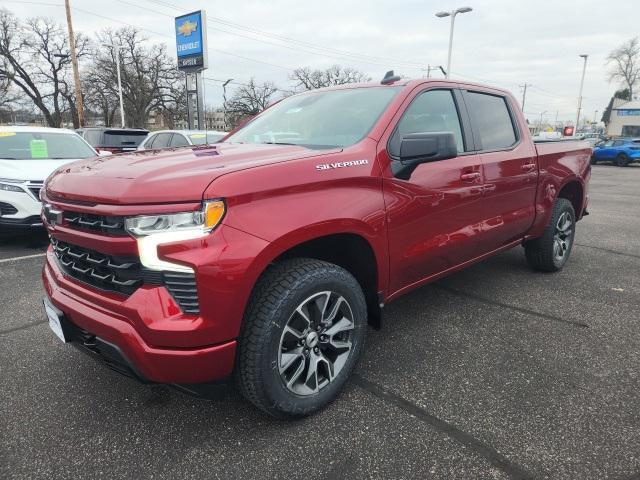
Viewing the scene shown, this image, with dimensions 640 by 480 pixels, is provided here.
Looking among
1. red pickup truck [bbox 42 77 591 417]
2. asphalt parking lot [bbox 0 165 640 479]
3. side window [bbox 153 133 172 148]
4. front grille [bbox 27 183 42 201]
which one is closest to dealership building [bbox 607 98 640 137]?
side window [bbox 153 133 172 148]

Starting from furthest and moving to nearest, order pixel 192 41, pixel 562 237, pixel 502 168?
pixel 192 41, pixel 562 237, pixel 502 168

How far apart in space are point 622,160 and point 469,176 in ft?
85.7

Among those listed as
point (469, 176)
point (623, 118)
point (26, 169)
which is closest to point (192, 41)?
point (26, 169)

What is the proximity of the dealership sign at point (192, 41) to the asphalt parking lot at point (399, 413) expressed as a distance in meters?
13.6

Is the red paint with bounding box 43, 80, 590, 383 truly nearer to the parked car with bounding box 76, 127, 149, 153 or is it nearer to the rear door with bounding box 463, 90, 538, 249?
the rear door with bounding box 463, 90, 538, 249

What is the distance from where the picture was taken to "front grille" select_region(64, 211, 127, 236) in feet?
6.56

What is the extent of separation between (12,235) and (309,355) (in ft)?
21.0

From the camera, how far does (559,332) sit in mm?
3426

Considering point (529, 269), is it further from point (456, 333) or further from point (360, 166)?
point (360, 166)

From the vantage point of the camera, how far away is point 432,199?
2951mm

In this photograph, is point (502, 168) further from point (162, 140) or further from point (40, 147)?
point (162, 140)

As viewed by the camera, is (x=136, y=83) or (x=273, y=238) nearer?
(x=273, y=238)

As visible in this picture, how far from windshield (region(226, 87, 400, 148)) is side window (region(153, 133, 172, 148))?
24.3 ft

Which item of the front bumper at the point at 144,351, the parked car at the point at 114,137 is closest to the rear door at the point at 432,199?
the front bumper at the point at 144,351
